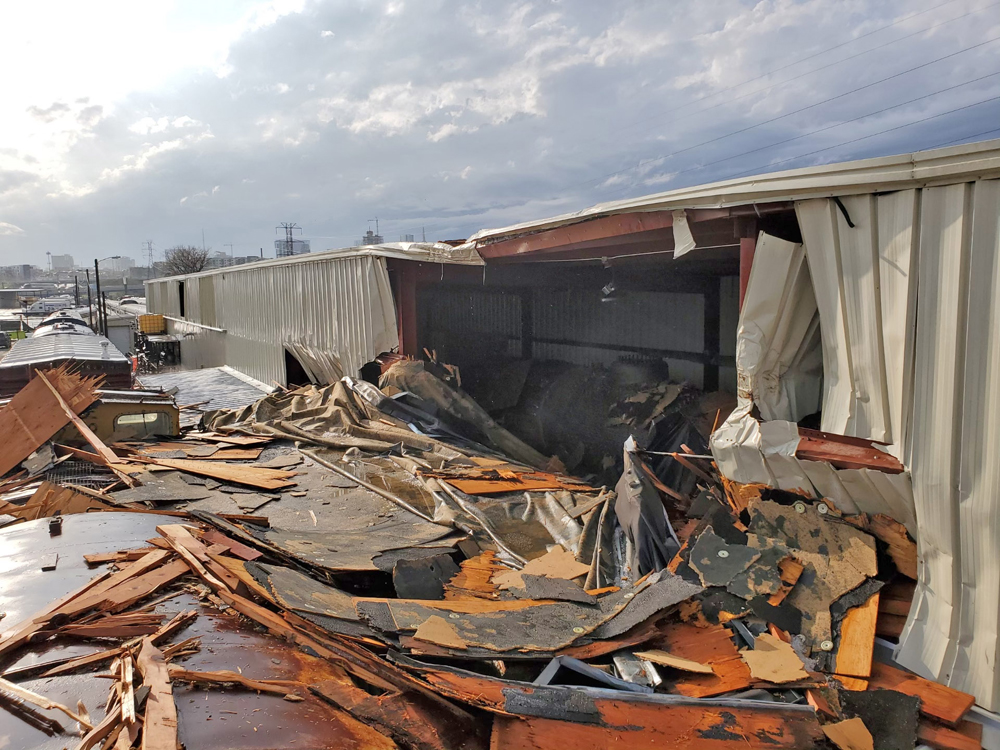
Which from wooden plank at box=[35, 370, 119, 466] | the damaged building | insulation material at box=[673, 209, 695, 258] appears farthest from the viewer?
wooden plank at box=[35, 370, 119, 466]

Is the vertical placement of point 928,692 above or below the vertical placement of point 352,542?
below

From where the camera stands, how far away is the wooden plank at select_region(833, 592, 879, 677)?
423cm

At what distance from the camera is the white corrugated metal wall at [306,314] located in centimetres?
1313

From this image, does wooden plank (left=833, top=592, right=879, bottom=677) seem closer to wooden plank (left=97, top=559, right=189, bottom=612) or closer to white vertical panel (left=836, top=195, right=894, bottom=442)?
white vertical panel (left=836, top=195, right=894, bottom=442)

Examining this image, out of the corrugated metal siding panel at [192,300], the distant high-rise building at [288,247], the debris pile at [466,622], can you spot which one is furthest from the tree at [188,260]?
the debris pile at [466,622]

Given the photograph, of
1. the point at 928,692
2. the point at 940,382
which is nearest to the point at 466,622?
the point at 928,692

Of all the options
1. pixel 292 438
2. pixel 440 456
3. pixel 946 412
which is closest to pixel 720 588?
pixel 946 412

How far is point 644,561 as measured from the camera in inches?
234

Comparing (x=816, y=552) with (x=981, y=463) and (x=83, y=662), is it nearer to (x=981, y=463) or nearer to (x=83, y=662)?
(x=981, y=463)

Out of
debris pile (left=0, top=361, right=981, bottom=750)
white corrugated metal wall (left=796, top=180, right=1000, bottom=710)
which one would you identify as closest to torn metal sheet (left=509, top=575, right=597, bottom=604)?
debris pile (left=0, top=361, right=981, bottom=750)

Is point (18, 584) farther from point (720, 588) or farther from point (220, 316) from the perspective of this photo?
point (220, 316)

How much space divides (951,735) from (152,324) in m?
40.6

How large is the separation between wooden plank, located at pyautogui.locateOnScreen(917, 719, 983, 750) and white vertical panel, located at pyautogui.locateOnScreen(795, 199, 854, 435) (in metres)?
2.06

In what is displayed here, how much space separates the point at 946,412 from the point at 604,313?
31.5ft
